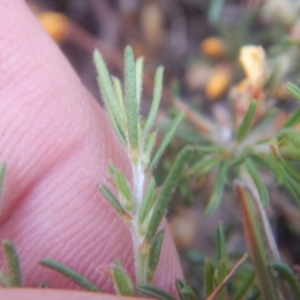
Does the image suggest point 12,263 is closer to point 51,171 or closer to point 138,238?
point 138,238

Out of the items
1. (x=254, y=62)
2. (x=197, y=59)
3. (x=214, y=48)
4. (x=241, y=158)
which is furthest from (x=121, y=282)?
(x=197, y=59)

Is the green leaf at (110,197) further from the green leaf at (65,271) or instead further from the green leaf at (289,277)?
the green leaf at (289,277)

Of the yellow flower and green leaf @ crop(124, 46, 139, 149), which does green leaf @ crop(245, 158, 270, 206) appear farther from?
Result: green leaf @ crop(124, 46, 139, 149)

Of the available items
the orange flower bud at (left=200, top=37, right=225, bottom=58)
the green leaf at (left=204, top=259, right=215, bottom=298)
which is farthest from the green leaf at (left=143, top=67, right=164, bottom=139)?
the orange flower bud at (left=200, top=37, right=225, bottom=58)

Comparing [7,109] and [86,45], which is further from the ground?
[86,45]

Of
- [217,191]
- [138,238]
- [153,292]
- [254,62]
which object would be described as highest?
[254,62]

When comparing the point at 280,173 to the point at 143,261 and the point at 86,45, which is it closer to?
the point at 143,261

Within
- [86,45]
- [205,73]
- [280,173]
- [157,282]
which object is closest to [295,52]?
[205,73]
